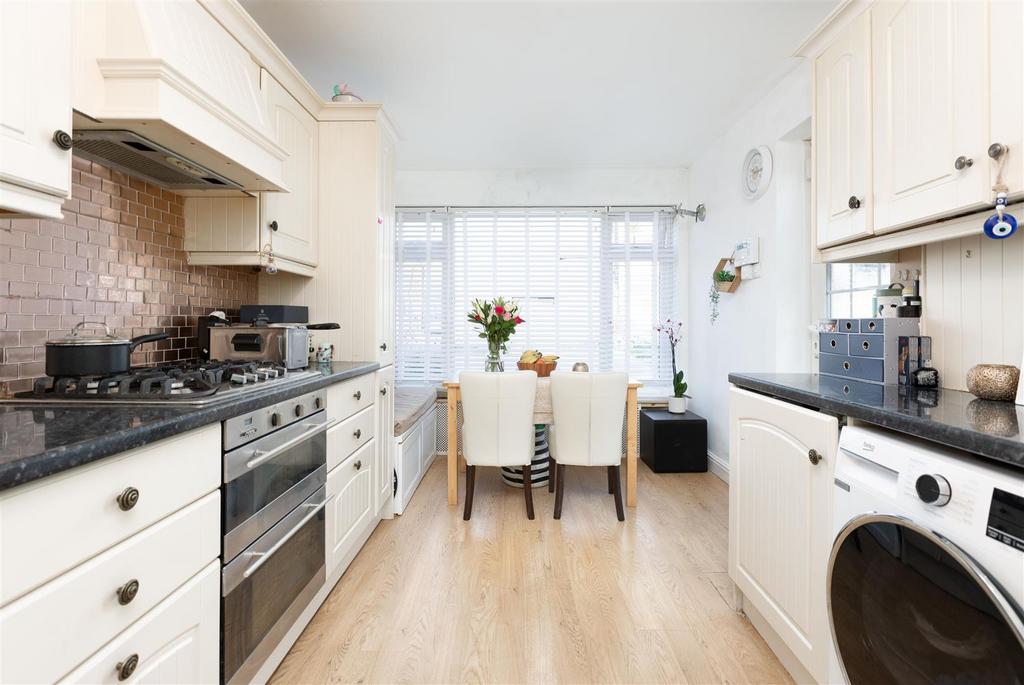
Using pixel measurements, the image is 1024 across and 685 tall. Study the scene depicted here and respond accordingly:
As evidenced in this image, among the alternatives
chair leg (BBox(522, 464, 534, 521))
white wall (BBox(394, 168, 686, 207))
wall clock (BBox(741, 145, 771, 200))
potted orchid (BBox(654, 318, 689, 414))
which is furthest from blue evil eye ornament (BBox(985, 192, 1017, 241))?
white wall (BBox(394, 168, 686, 207))

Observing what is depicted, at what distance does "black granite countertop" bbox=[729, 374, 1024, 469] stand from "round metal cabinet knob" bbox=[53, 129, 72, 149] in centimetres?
198

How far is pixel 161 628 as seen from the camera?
0.93 m

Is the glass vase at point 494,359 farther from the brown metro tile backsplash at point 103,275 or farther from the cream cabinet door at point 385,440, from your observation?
the brown metro tile backsplash at point 103,275

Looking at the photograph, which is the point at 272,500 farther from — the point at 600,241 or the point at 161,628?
the point at 600,241

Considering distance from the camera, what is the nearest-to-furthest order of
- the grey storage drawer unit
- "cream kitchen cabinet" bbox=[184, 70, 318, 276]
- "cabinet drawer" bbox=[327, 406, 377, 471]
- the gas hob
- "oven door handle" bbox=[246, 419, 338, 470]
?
the gas hob
"oven door handle" bbox=[246, 419, 338, 470]
the grey storage drawer unit
"cabinet drawer" bbox=[327, 406, 377, 471]
"cream kitchen cabinet" bbox=[184, 70, 318, 276]

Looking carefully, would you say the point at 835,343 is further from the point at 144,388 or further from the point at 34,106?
the point at 34,106

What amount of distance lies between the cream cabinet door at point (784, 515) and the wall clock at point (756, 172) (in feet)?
5.80

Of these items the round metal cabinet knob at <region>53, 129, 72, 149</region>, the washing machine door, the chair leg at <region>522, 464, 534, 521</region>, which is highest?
the round metal cabinet knob at <region>53, 129, 72, 149</region>

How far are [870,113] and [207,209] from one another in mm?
2621

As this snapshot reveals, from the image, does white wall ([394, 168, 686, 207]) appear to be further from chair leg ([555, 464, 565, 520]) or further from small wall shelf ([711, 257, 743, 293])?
chair leg ([555, 464, 565, 520])

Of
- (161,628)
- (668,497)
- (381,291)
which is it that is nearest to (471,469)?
(381,291)

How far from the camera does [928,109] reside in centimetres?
128

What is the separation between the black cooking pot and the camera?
4.14ft

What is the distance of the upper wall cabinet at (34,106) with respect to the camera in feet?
3.04
